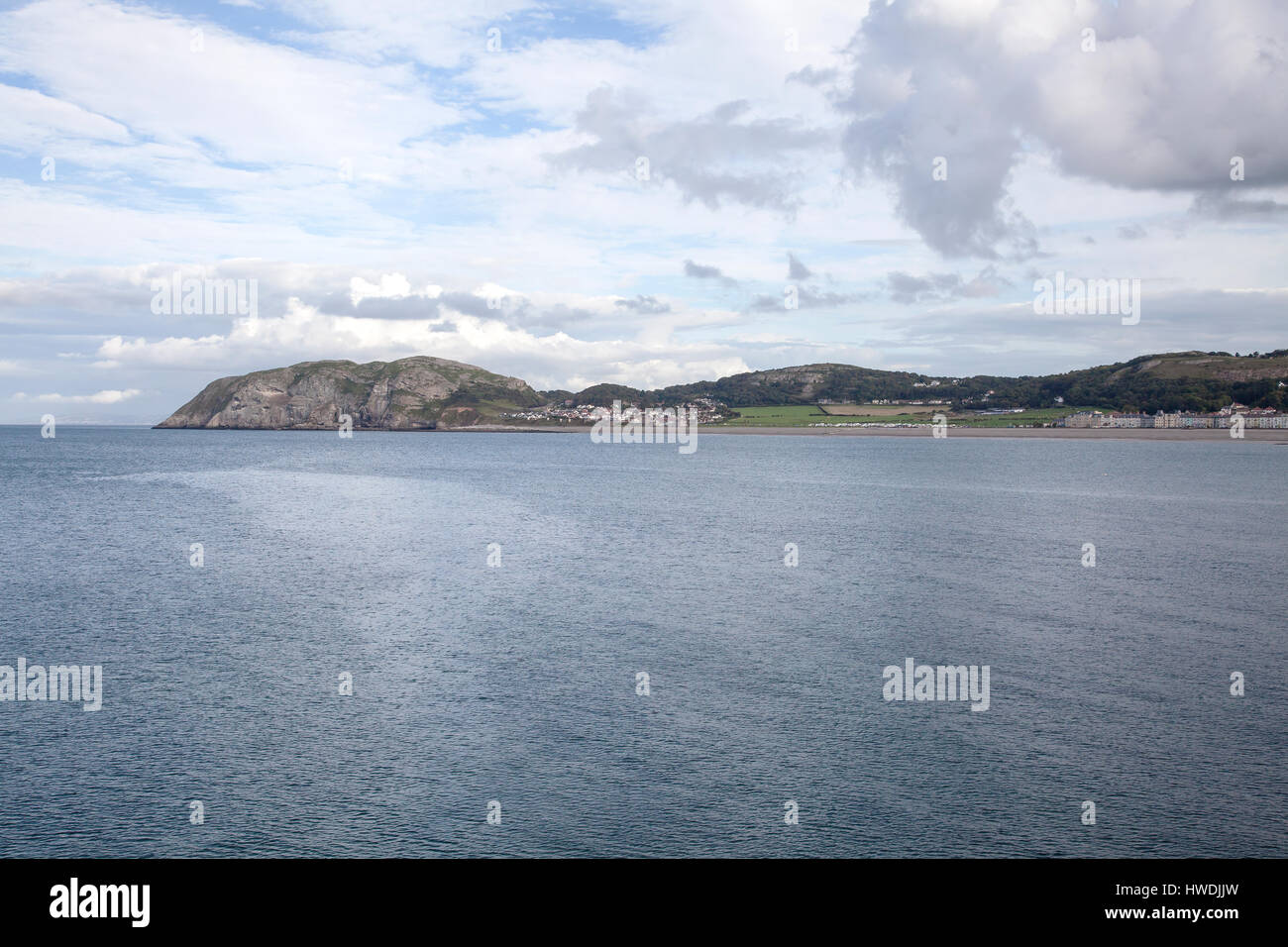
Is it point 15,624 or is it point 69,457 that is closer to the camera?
point 15,624

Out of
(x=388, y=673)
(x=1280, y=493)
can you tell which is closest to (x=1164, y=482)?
(x=1280, y=493)
